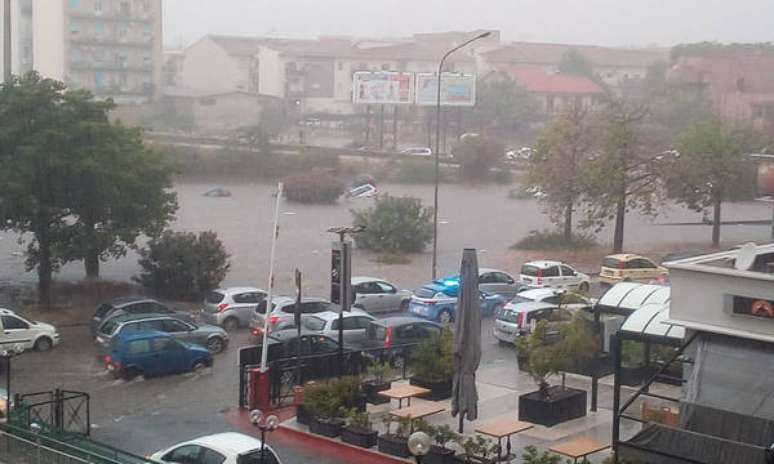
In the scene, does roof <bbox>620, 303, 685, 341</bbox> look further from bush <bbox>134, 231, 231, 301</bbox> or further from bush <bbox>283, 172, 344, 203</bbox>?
bush <bbox>283, 172, 344, 203</bbox>

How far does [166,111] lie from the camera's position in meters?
47.5

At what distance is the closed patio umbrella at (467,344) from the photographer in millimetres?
8914

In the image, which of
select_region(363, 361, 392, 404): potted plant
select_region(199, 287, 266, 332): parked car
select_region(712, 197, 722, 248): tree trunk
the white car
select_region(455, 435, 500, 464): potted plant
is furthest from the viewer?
select_region(712, 197, 722, 248): tree trunk

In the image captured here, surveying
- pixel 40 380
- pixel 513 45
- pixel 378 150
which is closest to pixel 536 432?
pixel 40 380

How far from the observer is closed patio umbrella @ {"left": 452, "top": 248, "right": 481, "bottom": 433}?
8914 millimetres

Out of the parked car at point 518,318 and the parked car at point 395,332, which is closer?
the parked car at point 395,332

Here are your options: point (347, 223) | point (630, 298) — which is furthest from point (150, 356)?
point (347, 223)

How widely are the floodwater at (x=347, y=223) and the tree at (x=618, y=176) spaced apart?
1723mm

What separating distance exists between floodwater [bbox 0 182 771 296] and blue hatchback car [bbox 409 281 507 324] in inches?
102

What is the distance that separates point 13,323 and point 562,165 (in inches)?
496

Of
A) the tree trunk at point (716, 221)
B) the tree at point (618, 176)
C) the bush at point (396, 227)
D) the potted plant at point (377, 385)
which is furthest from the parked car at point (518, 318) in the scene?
the tree trunk at point (716, 221)

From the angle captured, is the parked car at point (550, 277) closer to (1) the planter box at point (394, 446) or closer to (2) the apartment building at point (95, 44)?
(1) the planter box at point (394, 446)

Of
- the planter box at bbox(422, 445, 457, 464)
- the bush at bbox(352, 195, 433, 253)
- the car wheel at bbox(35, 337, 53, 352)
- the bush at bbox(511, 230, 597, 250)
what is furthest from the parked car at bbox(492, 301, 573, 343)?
the bush at bbox(511, 230, 597, 250)

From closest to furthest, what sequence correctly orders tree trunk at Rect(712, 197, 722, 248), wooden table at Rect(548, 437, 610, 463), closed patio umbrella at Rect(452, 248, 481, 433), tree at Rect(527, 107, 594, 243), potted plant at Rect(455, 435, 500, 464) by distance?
potted plant at Rect(455, 435, 500, 464), wooden table at Rect(548, 437, 610, 463), closed patio umbrella at Rect(452, 248, 481, 433), tree at Rect(527, 107, 594, 243), tree trunk at Rect(712, 197, 722, 248)
